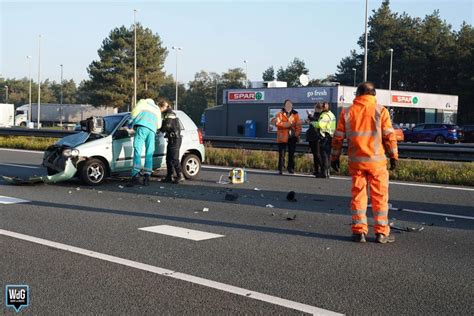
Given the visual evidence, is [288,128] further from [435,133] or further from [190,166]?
[435,133]

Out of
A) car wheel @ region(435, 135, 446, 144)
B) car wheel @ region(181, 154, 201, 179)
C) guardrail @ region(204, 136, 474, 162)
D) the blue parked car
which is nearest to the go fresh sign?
the blue parked car

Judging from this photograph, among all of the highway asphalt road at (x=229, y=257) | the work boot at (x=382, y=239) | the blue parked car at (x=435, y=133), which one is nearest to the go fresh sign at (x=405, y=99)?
the blue parked car at (x=435, y=133)

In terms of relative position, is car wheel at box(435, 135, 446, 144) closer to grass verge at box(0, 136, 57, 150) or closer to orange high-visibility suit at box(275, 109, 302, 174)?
grass verge at box(0, 136, 57, 150)

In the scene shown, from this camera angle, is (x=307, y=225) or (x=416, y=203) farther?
(x=416, y=203)

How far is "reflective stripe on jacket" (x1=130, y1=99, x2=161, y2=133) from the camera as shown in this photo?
38.3 ft

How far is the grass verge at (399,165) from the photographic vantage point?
44.9 ft

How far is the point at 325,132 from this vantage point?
46.1 ft

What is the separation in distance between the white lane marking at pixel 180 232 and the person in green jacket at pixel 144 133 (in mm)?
4317

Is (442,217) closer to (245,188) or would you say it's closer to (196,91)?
(245,188)

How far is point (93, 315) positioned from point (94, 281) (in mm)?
846

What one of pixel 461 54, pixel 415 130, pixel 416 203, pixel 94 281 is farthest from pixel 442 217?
pixel 461 54

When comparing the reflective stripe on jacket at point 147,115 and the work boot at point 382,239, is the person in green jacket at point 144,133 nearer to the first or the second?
the reflective stripe on jacket at point 147,115

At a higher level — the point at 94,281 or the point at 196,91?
the point at 196,91

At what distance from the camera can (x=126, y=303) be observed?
447cm
